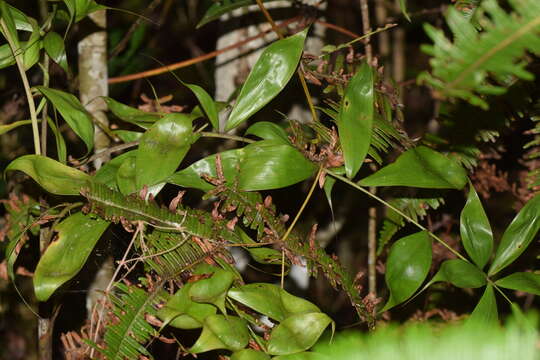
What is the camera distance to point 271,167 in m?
0.72

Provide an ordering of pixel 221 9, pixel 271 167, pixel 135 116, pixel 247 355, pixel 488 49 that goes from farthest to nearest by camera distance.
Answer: pixel 221 9, pixel 135 116, pixel 271 167, pixel 247 355, pixel 488 49

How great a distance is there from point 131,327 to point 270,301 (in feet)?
0.52

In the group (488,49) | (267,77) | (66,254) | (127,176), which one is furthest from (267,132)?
(488,49)

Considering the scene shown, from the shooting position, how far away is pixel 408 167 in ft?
2.46

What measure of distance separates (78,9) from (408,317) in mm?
807

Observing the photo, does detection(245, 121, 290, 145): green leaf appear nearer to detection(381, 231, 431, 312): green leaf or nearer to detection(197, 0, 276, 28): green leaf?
detection(381, 231, 431, 312): green leaf

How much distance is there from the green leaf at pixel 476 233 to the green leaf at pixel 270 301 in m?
0.25

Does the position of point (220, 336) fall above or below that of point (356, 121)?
below

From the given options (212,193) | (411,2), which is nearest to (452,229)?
(212,193)

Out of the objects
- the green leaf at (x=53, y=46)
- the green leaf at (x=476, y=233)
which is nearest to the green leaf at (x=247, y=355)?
the green leaf at (x=476, y=233)

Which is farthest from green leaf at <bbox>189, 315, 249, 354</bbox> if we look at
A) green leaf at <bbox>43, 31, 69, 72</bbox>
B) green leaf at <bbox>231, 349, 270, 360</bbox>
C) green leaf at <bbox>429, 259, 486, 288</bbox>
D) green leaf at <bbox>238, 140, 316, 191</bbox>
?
green leaf at <bbox>43, 31, 69, 72</bbox>

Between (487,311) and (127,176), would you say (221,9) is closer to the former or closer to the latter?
(127,176)

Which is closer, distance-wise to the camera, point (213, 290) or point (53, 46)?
Result: point (213, 290)

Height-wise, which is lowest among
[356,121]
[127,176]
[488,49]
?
[127,176]
